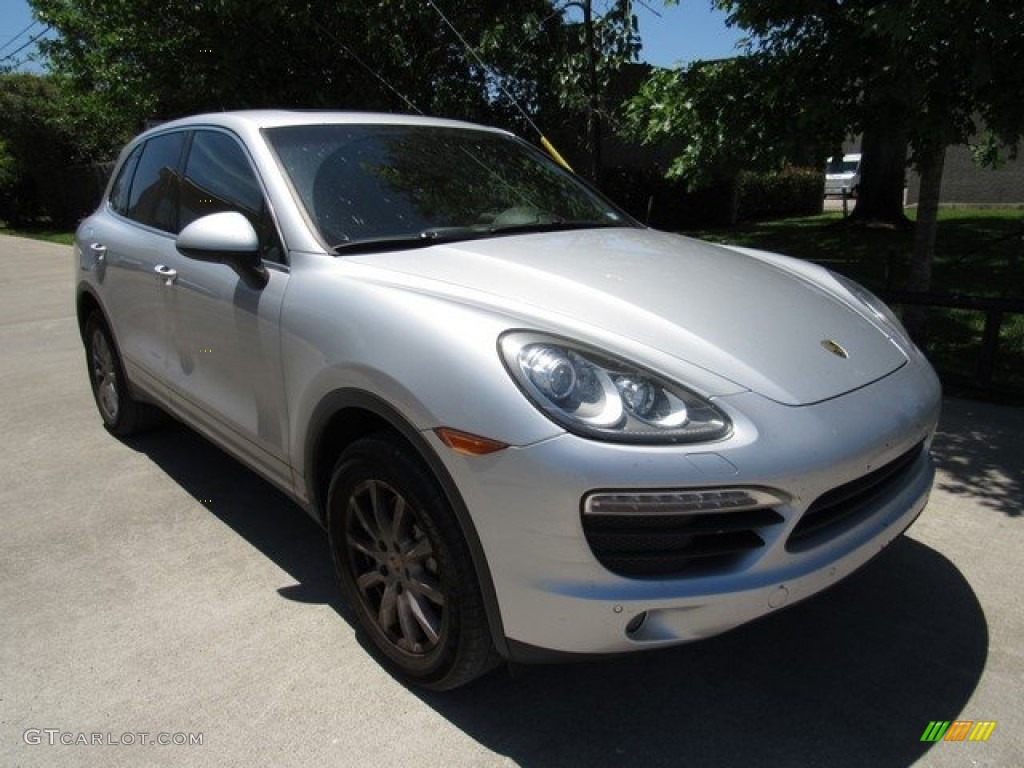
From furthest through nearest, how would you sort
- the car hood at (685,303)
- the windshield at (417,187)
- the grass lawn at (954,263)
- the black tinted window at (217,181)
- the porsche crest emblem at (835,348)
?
the grass lawn at (954,263) < the black tinted window at (217,181) < the windshield at (417,187) < the porsche crest emblem at (835,348) < the car hood at (685,303)

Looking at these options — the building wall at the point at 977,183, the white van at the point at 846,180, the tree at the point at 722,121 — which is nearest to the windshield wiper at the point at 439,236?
the tree at the point at 722,121

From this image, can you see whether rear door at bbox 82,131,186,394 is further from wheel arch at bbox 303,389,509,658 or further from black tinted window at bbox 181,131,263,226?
wheel arch at bbox 303,389,509,658

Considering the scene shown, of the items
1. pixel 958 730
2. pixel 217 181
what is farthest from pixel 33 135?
pixel 958 730

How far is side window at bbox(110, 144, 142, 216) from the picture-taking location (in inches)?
172

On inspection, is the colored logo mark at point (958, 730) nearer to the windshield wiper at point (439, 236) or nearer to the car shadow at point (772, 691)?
the car shadow at point (772, 691)

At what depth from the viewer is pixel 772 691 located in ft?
8.11

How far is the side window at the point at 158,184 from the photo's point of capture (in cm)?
379

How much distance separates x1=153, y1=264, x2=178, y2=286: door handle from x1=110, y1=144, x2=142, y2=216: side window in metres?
0.92

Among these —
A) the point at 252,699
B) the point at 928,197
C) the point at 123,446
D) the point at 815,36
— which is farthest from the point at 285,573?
the point at 928,197

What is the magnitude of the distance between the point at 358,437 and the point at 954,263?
6.00 metres

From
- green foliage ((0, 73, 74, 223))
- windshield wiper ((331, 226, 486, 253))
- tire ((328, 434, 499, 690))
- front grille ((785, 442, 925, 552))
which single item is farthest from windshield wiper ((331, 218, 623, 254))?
green foliage ((0, 73, 74, 223))

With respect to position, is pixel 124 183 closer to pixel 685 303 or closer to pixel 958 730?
pixel 685 303

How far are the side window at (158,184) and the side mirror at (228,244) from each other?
39.4 inches

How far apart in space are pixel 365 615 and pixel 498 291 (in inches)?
44.5
